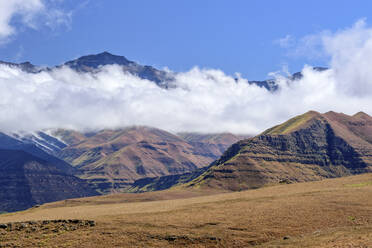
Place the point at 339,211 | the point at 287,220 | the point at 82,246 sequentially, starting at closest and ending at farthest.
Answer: the point at 82,246
the point at 287,220
the point at 339,211

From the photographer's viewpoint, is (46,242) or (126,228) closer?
(46,242)

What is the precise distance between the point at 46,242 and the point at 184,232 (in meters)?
23.9

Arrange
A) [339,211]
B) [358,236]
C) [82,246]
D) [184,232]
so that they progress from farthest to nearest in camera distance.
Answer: [339,211], [184,232], [82,246], [358,236]

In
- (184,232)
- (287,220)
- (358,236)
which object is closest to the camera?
(358,236)

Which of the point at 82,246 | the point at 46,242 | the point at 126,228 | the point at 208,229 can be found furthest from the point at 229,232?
the point at 46,242

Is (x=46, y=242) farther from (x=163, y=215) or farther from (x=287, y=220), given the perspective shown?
(x=287, y=220)

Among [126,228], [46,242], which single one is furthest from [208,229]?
[46,242]

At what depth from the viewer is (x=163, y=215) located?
299 feet

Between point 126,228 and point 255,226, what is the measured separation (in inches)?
951

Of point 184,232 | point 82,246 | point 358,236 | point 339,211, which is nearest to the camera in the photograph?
point 358,236

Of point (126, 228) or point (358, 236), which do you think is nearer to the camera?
point (358, 236)

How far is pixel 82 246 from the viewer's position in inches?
2731

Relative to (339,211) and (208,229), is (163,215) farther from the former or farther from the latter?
(339,211)

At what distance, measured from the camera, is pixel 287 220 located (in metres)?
80.8
